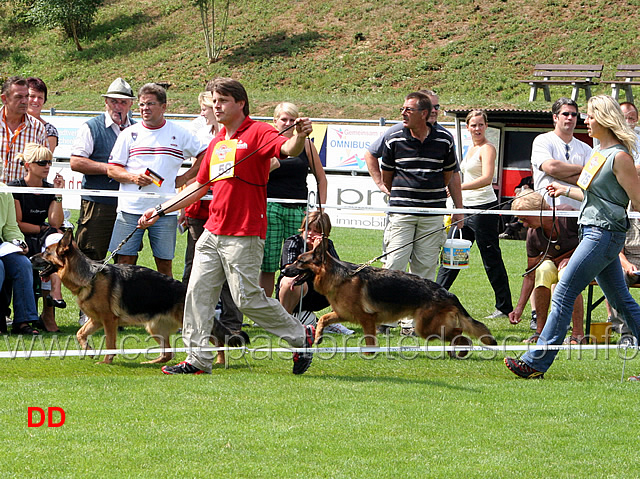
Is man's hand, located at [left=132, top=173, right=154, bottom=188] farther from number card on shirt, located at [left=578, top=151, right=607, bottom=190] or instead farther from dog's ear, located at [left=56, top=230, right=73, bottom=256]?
number card on shirt, located at [left=578, top=151, right=607, bottom=190]

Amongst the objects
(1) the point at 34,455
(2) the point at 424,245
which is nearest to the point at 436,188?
(2) the point at 424,245

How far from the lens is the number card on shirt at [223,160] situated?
5254mm

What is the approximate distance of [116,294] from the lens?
5.98 m

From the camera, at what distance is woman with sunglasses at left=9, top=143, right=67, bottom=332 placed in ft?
23.6

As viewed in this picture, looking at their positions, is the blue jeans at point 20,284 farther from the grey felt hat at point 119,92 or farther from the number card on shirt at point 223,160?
the number card on shirt at point 223,160

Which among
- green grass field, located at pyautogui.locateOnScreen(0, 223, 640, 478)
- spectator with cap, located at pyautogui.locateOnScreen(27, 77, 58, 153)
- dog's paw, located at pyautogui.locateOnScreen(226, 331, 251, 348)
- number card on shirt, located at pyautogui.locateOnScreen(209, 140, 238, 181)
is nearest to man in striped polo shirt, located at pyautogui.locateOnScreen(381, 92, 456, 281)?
green grass field, located at pyautogui.locateOnScreen(0, 223, 640, 478)

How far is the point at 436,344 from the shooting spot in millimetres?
6691

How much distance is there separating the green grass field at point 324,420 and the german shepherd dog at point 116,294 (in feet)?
0.92

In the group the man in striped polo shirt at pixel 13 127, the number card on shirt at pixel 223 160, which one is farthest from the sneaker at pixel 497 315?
the man in striped polo shirt at pixel 13 127

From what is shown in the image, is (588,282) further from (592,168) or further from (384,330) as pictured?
(384,330)

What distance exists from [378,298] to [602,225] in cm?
177

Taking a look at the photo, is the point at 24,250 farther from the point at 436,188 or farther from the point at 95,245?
the point at 436,188

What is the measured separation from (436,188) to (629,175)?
2189 millimetres

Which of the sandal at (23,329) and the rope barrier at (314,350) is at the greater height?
the rope barrier at (314,350)
